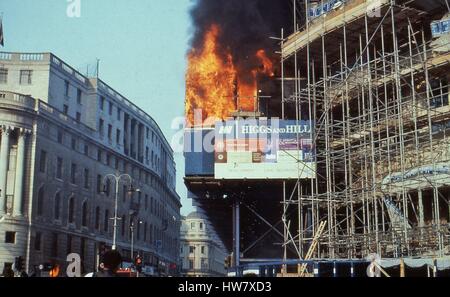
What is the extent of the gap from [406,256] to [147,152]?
28.6ft

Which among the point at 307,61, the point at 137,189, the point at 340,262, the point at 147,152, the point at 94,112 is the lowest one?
the point at 340,262

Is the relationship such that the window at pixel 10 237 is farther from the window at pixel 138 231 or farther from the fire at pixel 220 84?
the fire at pixel 220 84

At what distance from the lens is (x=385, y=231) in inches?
733

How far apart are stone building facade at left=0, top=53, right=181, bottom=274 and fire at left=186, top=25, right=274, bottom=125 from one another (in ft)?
28.2

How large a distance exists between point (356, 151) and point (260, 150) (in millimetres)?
4713

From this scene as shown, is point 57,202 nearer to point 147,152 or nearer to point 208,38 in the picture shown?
point 147,152

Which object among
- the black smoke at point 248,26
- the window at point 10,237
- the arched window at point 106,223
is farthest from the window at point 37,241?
the black smoke at point 248,26

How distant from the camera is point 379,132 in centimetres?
1906

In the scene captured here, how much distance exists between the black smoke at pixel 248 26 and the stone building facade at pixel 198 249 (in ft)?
23.2

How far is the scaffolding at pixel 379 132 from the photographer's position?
17922mm

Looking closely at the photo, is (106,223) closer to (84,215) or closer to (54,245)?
(84,215)

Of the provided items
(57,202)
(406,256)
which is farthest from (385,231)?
(57,202)

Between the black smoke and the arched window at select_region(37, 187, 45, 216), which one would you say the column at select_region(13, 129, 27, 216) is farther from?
the black smoke

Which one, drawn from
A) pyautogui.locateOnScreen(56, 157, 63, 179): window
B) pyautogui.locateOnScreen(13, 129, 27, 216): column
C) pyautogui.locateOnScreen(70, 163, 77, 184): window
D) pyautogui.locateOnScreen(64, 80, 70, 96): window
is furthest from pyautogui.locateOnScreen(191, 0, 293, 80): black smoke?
pyautogui.locateOnScreen(13, 129, 27, 216): column
